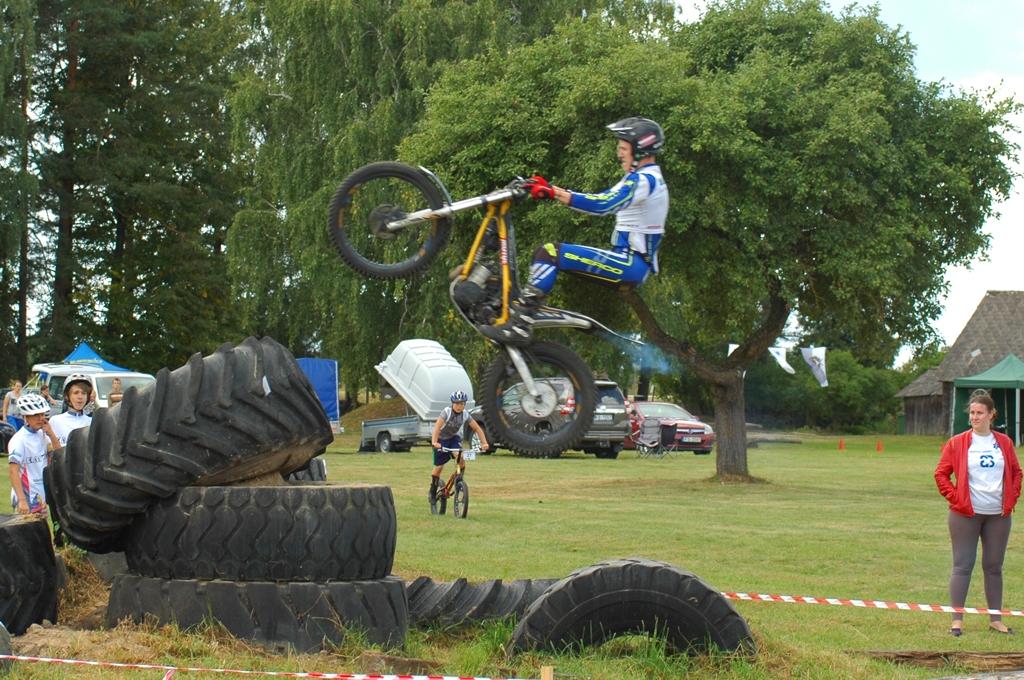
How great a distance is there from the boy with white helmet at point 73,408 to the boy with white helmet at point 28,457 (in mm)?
526

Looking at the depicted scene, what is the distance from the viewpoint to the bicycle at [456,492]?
1841 centimetres

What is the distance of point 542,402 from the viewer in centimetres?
700

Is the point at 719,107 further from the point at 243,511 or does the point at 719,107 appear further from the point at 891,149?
the point at 243,511

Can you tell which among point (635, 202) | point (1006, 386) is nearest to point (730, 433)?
point (635, 202)

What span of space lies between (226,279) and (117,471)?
Answer: 40.0 metres

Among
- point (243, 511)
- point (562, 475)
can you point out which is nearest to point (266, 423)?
point (243, 511)

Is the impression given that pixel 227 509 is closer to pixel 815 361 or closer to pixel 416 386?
pixel 815 361

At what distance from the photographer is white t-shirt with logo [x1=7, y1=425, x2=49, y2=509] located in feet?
35.9

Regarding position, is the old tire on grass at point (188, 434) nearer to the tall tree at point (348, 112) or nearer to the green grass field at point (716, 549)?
the green grass field at point (716, 549)

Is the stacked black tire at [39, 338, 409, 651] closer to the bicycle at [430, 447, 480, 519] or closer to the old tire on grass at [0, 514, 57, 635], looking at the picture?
the old tire on grass at [0, 514, 57, 635]

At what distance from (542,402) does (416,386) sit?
27.4 m

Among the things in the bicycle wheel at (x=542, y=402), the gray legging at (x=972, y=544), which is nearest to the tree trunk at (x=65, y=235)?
the gray legging at (x=972, y=544)

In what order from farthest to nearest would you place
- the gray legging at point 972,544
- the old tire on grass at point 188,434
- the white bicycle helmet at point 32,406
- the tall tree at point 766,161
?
1. the tall tree at point 766,161
2. the white bicycle helmet at point 32,406
3. the gray legging at point 972,544
4. the old tire on grass at point 188,434

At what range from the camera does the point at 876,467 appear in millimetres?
34688
